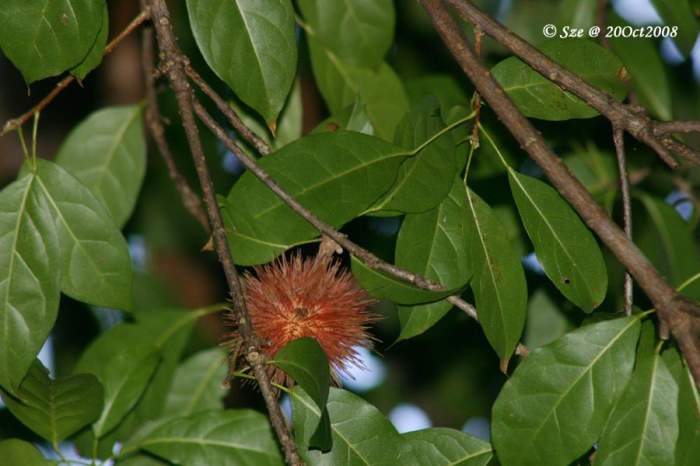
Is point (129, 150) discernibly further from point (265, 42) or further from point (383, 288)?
point (383, 288)

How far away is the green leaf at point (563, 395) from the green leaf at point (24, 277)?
A: 65 centimetres

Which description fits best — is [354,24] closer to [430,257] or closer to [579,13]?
[430,257]

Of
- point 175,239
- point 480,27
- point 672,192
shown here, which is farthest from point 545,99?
point 175,239

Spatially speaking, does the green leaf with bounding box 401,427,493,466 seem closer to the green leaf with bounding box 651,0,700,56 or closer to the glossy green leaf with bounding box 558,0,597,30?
the green leaf with bounding box 651,0,700,56

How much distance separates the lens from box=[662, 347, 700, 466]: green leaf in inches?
60.0

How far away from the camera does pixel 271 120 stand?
1.72 m

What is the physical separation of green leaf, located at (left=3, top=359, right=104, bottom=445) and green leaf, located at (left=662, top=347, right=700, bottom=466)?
0.87 m

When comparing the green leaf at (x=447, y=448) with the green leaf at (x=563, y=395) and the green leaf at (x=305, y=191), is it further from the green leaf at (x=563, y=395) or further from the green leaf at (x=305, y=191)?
the green leaf at (x=305, y=191)

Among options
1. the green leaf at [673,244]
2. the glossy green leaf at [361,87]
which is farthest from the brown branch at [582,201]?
the green leaf at [673,244]

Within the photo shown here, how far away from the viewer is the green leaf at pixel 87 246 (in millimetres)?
1768

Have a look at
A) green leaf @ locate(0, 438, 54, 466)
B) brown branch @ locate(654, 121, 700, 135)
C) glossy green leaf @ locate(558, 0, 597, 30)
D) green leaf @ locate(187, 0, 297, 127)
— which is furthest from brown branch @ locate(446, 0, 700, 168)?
green leaf @ locate(0, 438, 54, 466)

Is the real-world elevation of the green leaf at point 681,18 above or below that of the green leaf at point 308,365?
above

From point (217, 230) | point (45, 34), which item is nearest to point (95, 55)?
point (45, 34)

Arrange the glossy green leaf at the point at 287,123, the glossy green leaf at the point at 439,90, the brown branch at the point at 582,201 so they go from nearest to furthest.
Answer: the brown branch at the point at 582,201 → the glossy green leaf at the point at 287,123 → the glossy green leaf at the point at 439,90
